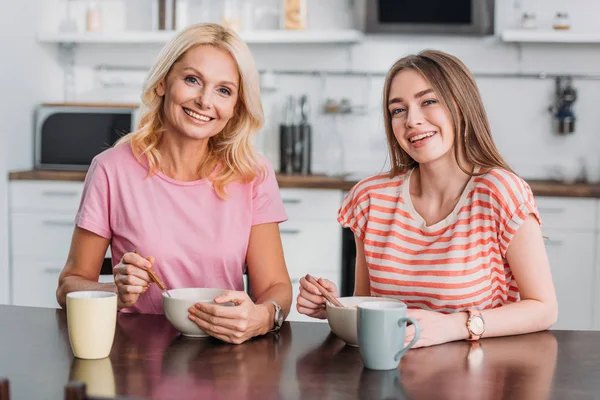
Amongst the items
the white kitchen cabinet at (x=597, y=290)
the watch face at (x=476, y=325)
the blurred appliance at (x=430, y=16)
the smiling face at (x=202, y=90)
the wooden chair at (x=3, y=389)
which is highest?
the blurred appliance at (x=430, y=16)

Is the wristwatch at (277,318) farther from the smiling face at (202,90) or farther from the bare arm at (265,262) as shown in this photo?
the smiling face at (202,90)

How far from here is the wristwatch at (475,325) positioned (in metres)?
1.46

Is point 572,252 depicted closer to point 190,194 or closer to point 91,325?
point 190,194

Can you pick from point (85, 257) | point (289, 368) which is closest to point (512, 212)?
point (289, 368)

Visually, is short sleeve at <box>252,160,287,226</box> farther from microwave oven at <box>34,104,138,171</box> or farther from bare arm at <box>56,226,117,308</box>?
microwave oven at <box>34,104,138,171</box>

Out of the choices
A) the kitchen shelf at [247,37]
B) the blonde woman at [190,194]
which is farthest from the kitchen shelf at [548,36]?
the blonde woman at [190,194]

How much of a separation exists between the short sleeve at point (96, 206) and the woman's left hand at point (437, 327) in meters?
0.80

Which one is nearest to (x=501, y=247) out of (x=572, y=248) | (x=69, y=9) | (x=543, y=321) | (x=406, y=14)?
(x=543, y=321)

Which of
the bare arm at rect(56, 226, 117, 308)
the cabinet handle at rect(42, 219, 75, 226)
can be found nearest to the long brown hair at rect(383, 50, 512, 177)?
the bare arm at rect(56, 226, 117, 308)

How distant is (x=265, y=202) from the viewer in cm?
194

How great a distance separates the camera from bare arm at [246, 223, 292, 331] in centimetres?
188

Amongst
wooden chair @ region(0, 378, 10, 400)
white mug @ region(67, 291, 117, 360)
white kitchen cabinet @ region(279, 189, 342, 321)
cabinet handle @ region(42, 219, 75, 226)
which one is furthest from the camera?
cabinet handle @ region(42, 219, 75, 226)

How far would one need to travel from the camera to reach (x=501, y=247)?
1.67m

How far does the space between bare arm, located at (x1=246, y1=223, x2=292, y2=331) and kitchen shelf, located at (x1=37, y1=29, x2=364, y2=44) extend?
207cm
